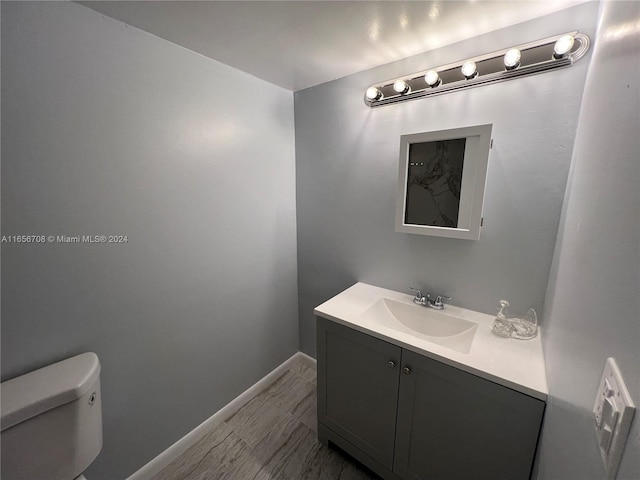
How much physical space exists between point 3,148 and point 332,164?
4.93ft

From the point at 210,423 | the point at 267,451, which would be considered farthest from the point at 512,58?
the point at 210,423

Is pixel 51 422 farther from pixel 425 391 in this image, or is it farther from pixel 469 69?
→ pixel 469 69

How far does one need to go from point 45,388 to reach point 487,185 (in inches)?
79.9

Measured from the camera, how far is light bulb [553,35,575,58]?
0.98m

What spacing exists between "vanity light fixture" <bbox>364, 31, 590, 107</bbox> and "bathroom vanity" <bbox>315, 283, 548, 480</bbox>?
1168 mm

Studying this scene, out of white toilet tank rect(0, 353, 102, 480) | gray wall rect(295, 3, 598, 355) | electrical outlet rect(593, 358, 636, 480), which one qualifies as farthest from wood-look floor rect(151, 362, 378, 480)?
electrical outlet rect(593, 358, 636, 480)

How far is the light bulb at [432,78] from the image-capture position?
1257mm

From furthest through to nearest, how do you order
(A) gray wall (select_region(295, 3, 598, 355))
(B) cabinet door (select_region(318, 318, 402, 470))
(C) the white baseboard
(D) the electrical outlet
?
(C) the white baseboard, (B) cabinet door (select_region(318, 318, 402, 470)), (A) gray wall (select_region(295, 3, 598, 355)), (D) the electrical outlet

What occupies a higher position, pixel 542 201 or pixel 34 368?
pixel 542 201

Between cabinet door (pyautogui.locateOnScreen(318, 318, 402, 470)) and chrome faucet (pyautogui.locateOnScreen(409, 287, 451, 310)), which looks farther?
chrome faucet (pyautogui.locateOnScreen(409, 287, 451, 310))

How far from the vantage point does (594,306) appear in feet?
1.75

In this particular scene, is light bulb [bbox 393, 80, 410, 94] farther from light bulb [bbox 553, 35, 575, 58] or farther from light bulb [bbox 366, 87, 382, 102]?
light bulb [bbox 553, 35, 575, 58]

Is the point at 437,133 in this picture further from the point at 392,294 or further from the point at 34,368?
the point at 34,368

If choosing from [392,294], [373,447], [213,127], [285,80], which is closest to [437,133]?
[392,294]
